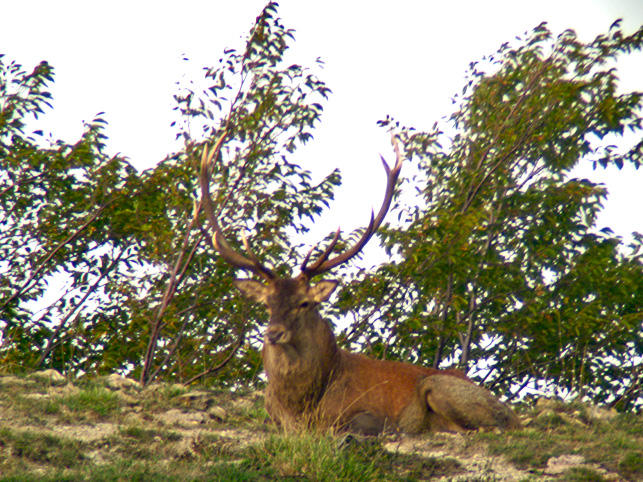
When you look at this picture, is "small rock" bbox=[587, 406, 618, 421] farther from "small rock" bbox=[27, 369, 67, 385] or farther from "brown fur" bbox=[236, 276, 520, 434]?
"small rock" bbox=[27, 369, 67, 385]

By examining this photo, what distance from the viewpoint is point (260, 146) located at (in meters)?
10.5

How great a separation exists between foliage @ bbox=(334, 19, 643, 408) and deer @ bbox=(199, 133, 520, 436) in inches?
121

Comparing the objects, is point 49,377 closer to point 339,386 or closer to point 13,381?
point 13,381

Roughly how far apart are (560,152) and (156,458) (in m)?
8.43

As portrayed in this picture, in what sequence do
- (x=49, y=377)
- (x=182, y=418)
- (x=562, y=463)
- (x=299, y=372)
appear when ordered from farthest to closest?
(x=49, y=377)
(x=299, y=372)
(x=182, y=418)
(x=562, y=463)

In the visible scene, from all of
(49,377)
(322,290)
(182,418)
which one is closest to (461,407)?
(322,290)

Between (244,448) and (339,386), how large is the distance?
168 cm

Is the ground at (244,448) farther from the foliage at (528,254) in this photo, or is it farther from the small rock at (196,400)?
the foliage at (528,254)

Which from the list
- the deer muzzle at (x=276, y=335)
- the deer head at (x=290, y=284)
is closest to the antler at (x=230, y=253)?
the deer head at (x=290, y=284)

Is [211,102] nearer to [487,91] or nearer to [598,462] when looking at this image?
[487,91]

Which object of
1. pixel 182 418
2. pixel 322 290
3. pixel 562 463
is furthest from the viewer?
pixel 322 290

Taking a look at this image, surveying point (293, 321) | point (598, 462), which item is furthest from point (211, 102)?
point (598, 462)

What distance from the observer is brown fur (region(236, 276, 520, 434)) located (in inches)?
241

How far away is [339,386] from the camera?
21.2 feet
